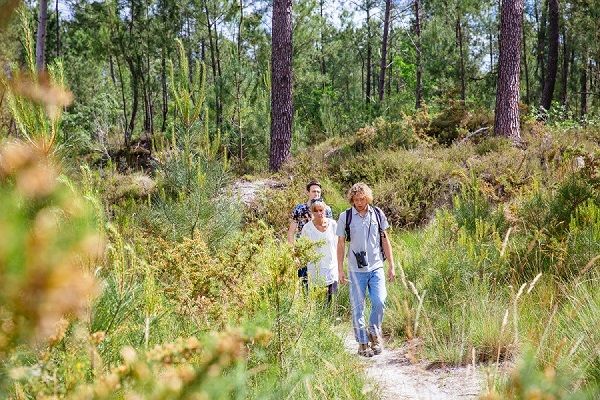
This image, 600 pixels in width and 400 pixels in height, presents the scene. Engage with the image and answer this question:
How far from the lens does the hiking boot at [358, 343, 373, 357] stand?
4.68 meters

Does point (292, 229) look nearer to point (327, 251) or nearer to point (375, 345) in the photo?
point (327, 251)

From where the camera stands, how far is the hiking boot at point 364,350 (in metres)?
4.68

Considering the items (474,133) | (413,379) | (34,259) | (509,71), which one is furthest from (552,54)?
(34,259)

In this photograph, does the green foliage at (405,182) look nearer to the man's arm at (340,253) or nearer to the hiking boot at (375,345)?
the man's arm at (340,253)

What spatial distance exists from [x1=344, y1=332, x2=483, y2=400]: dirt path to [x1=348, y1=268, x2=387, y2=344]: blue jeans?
0.92ft

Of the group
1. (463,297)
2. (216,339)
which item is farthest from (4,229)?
(463,297)

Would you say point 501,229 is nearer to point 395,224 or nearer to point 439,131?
point 395,224

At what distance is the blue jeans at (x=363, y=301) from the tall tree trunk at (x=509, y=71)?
681 centimetres

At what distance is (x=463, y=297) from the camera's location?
474 centimetres

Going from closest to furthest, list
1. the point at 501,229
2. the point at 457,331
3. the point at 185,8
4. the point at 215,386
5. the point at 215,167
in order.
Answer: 1. the point at 215,386
2. the point at 457,331
3. the point at 501,229
4. the point at 215,167
5. the point at 185,8

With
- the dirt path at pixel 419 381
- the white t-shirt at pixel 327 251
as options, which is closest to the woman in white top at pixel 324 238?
the white t-shirt at pixel 327 251

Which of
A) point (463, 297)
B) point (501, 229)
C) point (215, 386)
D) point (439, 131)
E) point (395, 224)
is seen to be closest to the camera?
point (215, 386)

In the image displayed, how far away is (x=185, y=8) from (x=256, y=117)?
24.2 feet

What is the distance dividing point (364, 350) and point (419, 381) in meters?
0.75
